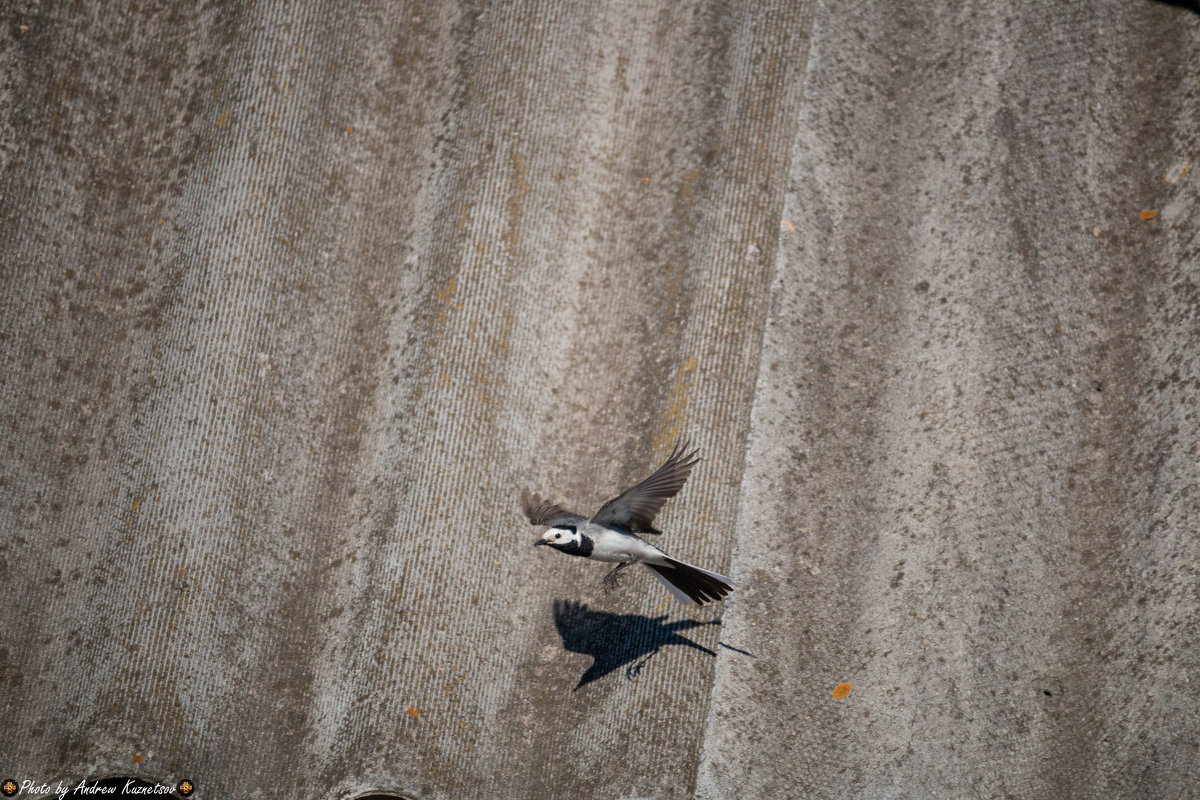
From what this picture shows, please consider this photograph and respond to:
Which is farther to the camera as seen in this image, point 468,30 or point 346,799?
point 468,30

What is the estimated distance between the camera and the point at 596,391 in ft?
21.6

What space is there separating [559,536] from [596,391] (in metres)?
2.19

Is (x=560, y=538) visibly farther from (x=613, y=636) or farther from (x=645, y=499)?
(x=613, y=636)

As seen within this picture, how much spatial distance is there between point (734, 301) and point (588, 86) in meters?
2.41

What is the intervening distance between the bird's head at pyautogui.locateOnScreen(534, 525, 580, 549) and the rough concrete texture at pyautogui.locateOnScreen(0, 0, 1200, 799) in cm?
137

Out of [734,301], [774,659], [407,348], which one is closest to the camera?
[774,659]

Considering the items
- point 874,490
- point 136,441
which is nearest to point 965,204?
point 874,490

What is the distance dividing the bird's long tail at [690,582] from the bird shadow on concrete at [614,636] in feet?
2.85

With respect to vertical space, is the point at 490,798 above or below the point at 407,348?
below

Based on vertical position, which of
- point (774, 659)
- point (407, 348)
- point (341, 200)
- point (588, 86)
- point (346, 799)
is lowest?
point (346, 799)

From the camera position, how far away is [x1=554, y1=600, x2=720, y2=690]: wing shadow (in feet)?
18.7

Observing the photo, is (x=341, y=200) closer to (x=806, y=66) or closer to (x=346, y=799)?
(x=806, y=66)

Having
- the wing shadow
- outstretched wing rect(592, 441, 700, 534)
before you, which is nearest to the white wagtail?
outstretched wing rect(592, 441, 700, 534)

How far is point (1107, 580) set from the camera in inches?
225
